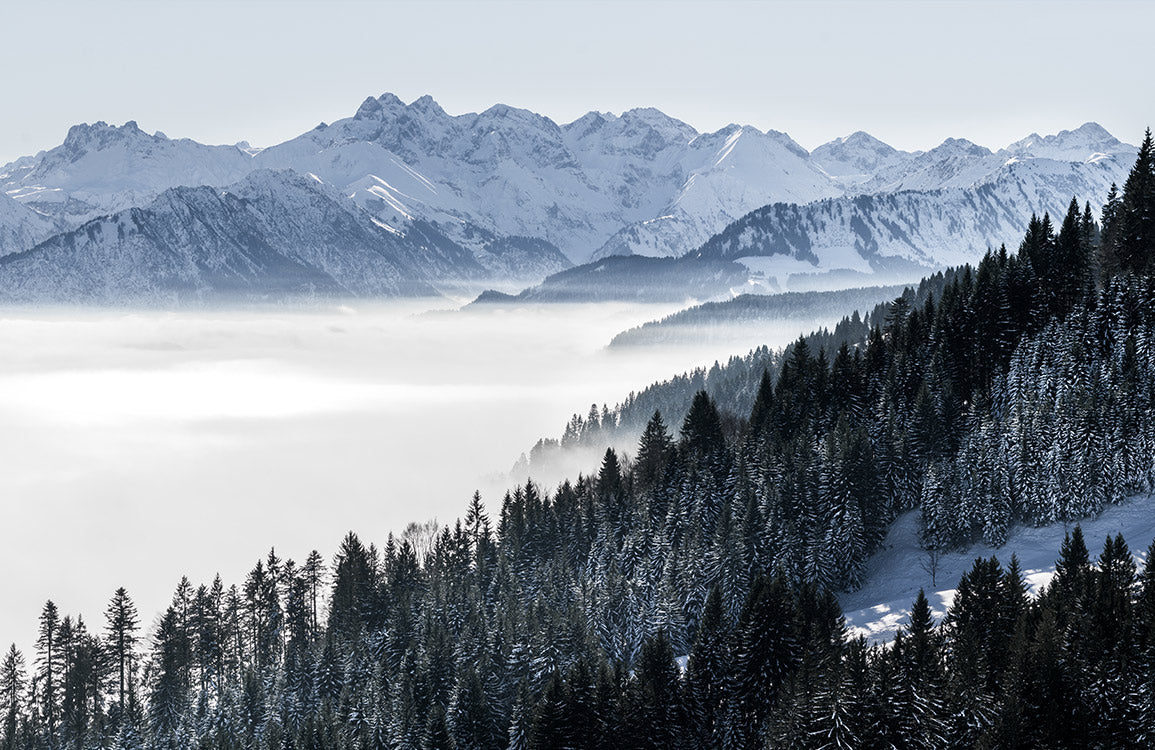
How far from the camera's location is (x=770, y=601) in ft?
243

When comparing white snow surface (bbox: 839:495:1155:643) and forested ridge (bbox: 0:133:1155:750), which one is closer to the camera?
forested ridge (bbox: 0:133:1155:750)

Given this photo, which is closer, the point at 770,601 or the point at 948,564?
the point at 770,601

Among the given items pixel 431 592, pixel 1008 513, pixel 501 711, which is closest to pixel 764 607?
pixel 501 711

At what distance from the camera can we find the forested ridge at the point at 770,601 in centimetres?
5762

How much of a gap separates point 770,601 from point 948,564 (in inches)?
1064

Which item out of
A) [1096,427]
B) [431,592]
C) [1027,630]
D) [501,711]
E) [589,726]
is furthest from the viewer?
[431,592]

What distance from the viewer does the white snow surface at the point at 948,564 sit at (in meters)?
81.7

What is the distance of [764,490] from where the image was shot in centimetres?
10731

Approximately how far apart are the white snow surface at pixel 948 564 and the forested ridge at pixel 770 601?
1.79 m

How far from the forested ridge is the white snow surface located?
1.79 meters

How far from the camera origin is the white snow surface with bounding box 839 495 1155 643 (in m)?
81.7

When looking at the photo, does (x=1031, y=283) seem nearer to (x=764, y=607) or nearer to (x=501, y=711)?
(x=764, y=607)

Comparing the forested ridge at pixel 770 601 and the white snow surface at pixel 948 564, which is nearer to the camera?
the forested ridge at pixel 770 601

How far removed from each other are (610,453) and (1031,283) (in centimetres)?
5398
